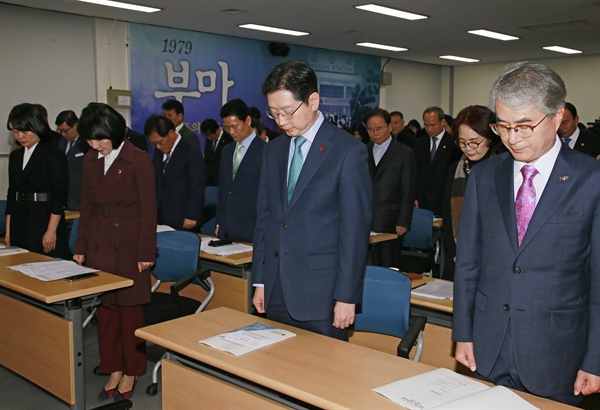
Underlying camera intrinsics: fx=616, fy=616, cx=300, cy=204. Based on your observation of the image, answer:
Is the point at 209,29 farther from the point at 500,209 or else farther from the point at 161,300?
the point at 500,209

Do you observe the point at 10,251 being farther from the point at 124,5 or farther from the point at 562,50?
the point at 562,50

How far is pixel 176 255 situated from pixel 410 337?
1869 mm

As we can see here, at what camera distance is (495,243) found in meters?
1.92

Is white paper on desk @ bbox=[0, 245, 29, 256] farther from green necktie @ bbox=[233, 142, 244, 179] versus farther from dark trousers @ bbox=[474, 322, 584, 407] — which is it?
dark trousers @ bbox=[474, 322, 584, 407]

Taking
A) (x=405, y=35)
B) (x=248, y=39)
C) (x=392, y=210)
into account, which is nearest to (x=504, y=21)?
(x=405, y=35)

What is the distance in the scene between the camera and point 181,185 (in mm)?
4965

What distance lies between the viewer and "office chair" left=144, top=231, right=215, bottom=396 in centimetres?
372

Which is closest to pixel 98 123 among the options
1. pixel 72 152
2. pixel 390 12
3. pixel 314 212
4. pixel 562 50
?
pixel 314 212

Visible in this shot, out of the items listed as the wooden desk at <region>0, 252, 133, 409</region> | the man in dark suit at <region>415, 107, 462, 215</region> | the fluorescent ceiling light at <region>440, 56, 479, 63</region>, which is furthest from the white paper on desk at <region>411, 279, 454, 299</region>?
the fluorescent ceiling light at <region>440, 56, 479, 63</region>

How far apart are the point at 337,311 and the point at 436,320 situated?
905 mm

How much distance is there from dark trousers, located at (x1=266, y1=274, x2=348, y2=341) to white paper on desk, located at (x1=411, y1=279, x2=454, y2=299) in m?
0.72

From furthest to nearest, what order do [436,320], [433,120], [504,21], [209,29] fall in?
[209,29], [504,21], [433,120], [436,320]

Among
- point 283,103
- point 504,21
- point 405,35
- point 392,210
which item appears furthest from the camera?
point 405,35

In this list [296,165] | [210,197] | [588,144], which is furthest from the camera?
[210,197]
